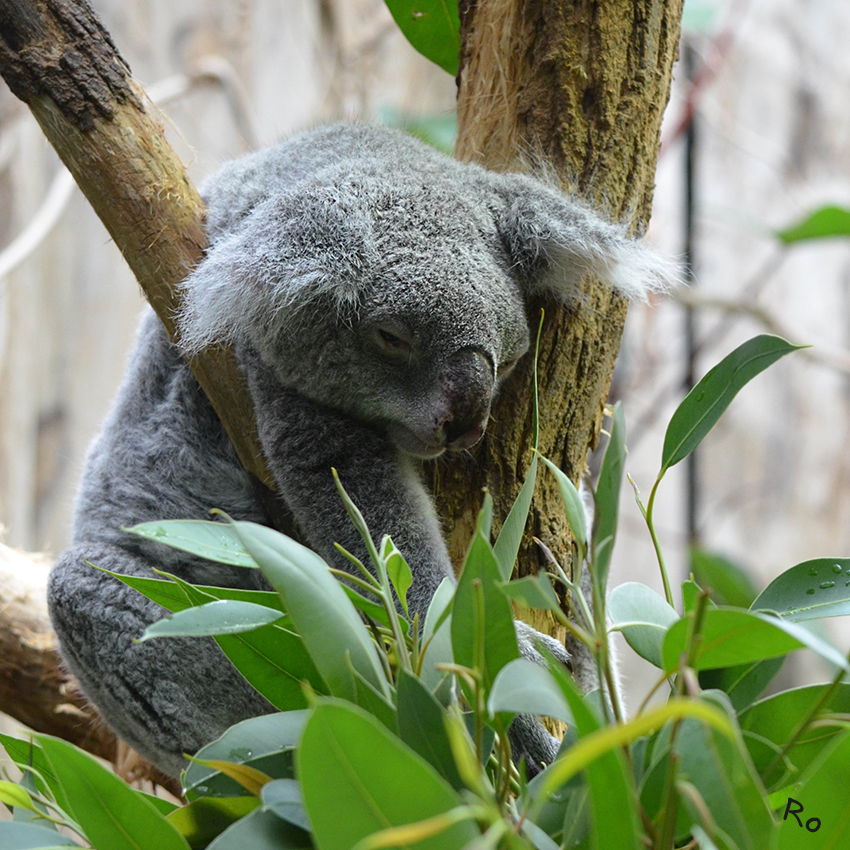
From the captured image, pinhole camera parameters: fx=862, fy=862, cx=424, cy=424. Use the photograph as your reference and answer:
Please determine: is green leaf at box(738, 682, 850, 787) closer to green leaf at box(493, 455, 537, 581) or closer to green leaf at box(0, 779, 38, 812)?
green leaf at box(493, 455, 537, 581)

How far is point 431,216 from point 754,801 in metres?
1.02

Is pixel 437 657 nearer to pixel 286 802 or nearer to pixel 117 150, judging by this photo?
pixel 286 802

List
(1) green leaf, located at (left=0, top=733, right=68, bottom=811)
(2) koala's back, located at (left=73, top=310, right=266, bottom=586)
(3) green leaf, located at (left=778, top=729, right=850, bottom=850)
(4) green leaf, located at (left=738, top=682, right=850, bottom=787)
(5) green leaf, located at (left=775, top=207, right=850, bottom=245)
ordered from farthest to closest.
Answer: (5) green leaf, located at (left=775, top=207, right=850, bottom=245), (2) koala's back, located at (left=73, top=310, right=266, bottom=586), (1) green leaf, located at (left=0, top=733, right=68, bottom=811), (4) green leaf, located at (left=738, top=682, right=850, bottom=787), (3) green leaf, located at (left=778, top=729, right=850, bottom=850)

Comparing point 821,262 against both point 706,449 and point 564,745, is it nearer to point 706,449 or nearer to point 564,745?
point 706,449

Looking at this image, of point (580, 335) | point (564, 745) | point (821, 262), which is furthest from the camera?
point (821, 262)

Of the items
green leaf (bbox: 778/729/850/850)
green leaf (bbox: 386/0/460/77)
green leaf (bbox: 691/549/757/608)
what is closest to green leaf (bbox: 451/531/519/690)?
green leaf (bbox: 778/729/850/850)

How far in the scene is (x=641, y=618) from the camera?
980 mm

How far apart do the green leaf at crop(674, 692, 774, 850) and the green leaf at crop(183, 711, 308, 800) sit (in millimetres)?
411

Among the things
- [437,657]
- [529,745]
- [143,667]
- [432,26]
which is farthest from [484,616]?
[432,26]

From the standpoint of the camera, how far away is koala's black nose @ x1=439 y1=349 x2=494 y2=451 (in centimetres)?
138

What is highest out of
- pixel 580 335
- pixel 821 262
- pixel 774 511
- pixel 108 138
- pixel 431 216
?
pixel 108 138

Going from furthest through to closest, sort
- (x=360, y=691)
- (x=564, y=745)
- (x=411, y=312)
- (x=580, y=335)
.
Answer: (x=580, y=335) < (x=411, y=312) < (x=564, y=745) < (x=360, y=691)

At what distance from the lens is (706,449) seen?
7.20 m

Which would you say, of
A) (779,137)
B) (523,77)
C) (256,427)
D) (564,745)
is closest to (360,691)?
(564,745)
